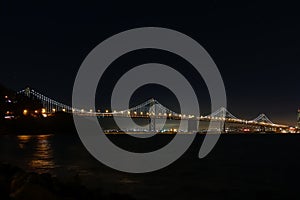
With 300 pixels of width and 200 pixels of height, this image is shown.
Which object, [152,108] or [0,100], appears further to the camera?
[152,108]

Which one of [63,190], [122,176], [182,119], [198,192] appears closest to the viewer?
[63,190]

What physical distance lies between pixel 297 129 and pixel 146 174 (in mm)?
58162

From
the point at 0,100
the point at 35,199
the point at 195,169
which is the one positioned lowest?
the point at 195,169

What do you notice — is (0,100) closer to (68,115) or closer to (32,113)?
(32,113)

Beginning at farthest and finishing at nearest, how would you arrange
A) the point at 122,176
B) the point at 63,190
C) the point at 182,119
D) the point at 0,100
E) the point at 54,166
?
1. the point at 0,100
2. the point at 182,119
3. the point at 54,166
4. the point at 122,176
5. the point at 63,190

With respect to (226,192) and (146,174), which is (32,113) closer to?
(146,174)

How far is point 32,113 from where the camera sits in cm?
6322

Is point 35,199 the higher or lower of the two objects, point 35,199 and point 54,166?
the higher

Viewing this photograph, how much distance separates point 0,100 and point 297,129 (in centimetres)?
4970

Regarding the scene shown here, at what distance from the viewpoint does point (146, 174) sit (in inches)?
575

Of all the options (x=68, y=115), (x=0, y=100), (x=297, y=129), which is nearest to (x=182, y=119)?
(x=68, y=115)

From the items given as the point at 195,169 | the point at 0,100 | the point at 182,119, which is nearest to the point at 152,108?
the point at 182,119

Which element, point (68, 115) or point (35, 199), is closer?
point (35, 199)

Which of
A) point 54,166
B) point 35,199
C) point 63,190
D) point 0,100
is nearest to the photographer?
point 35,199
